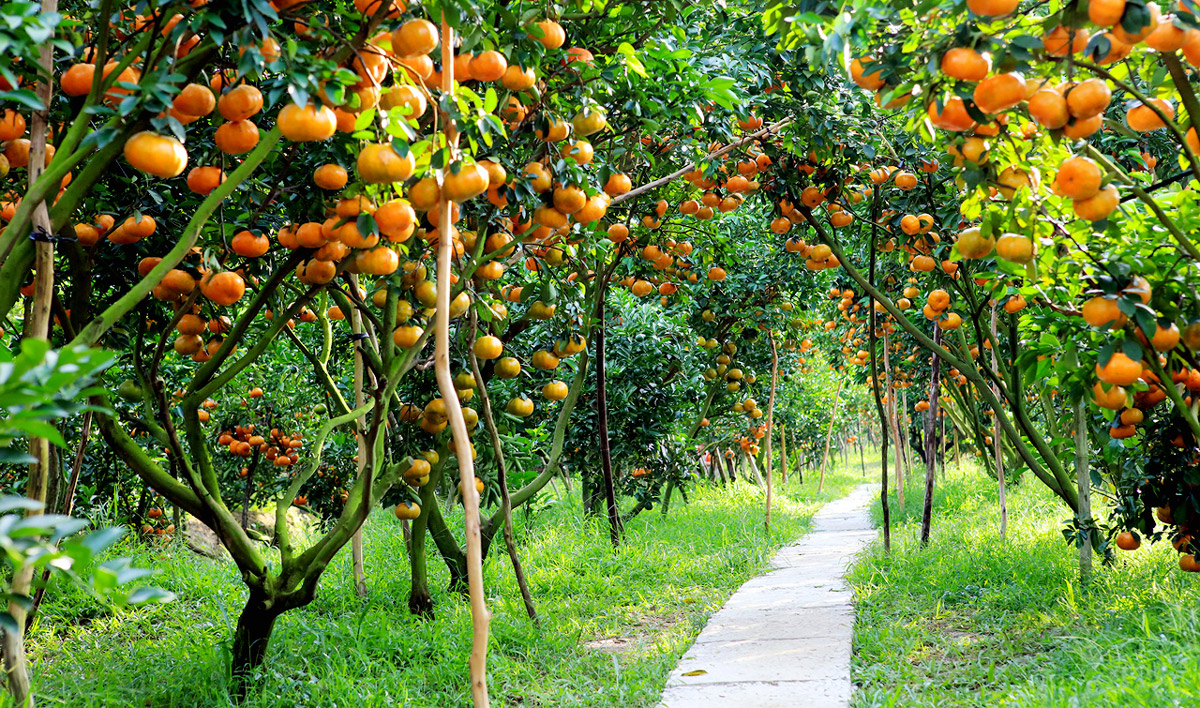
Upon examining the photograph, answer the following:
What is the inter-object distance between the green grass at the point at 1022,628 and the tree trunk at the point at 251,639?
2.20 metres

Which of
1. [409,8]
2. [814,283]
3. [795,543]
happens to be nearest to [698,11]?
[409,8]

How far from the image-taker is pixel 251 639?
10.0 ft

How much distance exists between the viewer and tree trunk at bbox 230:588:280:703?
9.77ft

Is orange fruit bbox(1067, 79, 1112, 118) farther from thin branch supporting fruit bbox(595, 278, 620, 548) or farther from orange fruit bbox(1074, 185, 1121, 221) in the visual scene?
thin branch supporting fruit bbox(595, 278, 620, 548)

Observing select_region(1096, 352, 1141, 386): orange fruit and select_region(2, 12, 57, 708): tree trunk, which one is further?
select_region(1096, 352, 1141, 386): orange fruit

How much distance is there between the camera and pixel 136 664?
3.36 m

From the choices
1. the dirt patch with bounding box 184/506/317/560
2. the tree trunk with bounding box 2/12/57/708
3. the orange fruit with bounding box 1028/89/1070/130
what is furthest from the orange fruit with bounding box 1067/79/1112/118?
the dirt patch with bounding box 184/506/317/560

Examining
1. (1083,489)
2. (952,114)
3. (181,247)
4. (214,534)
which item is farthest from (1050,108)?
(214,534)

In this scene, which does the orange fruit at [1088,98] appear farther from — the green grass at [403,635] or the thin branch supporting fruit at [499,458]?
the green grass at [403,635]

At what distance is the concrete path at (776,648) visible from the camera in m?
2.96

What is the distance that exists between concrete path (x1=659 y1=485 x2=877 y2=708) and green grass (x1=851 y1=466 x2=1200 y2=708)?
0.12m

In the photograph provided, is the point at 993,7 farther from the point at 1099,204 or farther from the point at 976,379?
the point at 976,379

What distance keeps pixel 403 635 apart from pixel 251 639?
2.52ft

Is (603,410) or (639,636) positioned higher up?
(603,410)
